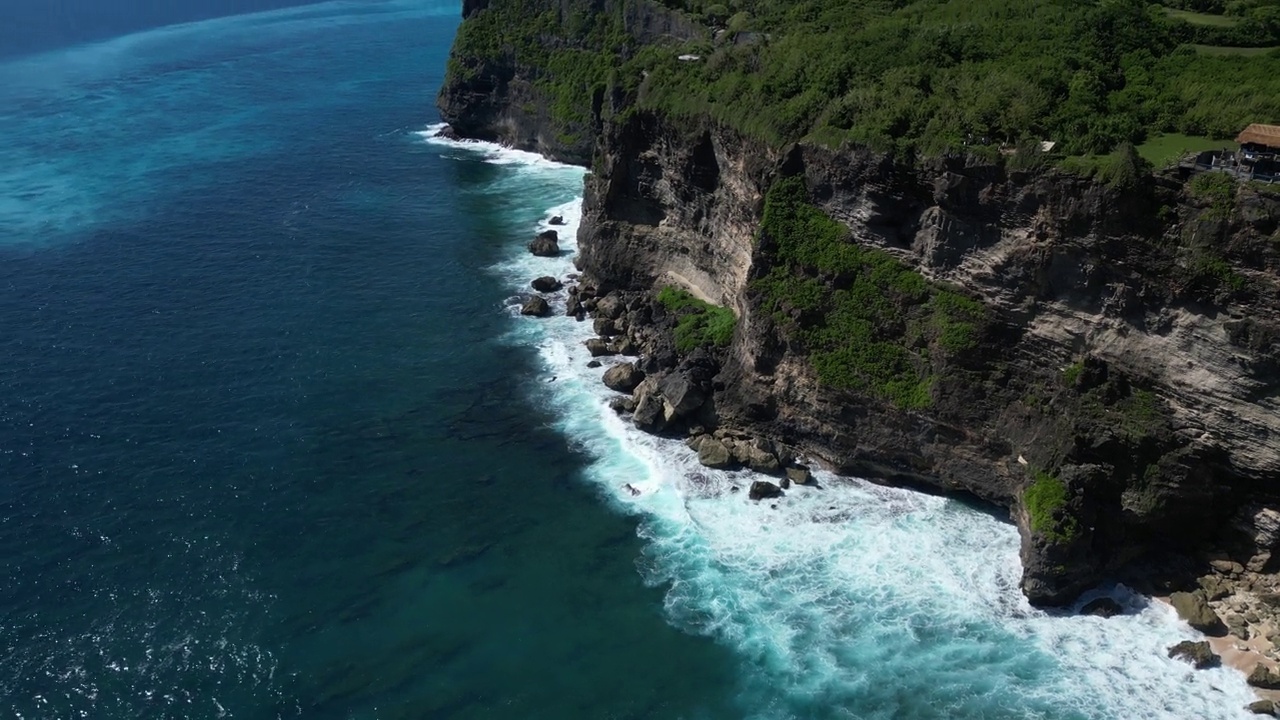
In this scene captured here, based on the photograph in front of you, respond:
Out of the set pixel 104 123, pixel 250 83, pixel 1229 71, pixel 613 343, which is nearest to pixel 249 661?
pixel 613 343

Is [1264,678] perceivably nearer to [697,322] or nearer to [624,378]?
[697,322]

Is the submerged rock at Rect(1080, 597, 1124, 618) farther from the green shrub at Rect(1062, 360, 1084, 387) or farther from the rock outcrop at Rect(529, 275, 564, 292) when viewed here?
the rock outcrop at Rect(529, 275, 564, 292)

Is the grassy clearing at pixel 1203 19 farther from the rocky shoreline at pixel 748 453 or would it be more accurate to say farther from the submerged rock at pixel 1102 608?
the submerged rock at pixel 1102 608

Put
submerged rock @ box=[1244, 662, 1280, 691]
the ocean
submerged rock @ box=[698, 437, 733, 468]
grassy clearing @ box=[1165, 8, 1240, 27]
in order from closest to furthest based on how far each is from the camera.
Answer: submerged rock @ box=[1244, 662, 1280, 691], the ocean, submerged rock @ box=[698, 437, 733, 468], grassy clearing @ box=[1165, 8, 1240, 27]

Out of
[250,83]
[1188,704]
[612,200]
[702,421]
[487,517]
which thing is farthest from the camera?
[250,83]

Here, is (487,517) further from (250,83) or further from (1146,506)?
(250,83)

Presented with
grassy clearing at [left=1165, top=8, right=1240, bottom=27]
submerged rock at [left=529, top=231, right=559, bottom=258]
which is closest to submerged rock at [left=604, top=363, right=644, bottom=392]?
submerged rock at [left=529, top=231, right=559, bottom=258]

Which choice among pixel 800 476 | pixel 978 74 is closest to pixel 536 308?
pixel 800 476
